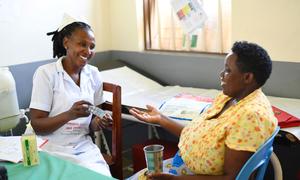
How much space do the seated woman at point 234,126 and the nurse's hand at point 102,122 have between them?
493 millimetres

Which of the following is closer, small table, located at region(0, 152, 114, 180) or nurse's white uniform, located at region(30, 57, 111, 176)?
small table, located at region(0, 152, 114, 180)

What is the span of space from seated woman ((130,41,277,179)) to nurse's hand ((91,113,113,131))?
0.49 meters

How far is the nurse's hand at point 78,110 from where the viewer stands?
1.83 metres

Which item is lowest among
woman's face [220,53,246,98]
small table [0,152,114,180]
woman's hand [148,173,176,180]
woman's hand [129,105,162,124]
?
woman's hand [148,173,176,180]

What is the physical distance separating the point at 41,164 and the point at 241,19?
5.82ft

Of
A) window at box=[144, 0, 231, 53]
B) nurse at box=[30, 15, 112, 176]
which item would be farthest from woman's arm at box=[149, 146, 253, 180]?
window at box=[144, 0, 231, 53]

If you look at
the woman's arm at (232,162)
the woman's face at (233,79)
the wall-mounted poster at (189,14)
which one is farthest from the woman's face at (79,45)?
the wall-mounted poster at (189,14)

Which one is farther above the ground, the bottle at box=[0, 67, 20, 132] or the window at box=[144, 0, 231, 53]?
the window at box=[144, 0, 231, 53]

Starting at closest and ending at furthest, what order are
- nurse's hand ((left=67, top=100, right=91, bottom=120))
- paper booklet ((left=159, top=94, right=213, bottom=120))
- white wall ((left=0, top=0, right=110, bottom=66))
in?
nurse's hand ((left=67, top=100, right=91, bottom=120)), paper booklet ((left=159, top=94, right=213, bottom=120)), white wall ((left=0, top=0, right=110, bottom=66))

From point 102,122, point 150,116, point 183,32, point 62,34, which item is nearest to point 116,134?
point 102,122

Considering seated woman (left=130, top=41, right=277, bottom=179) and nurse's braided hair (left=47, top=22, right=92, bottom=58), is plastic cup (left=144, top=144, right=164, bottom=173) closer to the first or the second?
seated woman (left=130, top=41, right=277, bottom=179)

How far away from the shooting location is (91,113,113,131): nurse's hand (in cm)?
194

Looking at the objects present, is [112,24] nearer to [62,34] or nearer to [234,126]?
[62,34]

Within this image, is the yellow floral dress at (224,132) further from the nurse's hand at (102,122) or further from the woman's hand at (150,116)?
the nurse's hand at (102,122)
